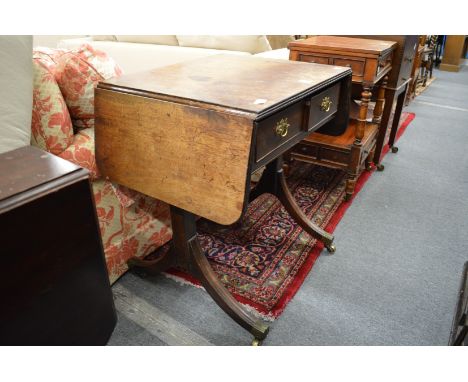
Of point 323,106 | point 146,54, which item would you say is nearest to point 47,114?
point 323,106

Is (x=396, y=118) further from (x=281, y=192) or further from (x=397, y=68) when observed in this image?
(x=281, y=192)

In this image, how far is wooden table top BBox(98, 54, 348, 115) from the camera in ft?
3.09

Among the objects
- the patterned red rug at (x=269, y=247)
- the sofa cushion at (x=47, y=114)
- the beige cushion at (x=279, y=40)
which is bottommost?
the patterned red rug at (x=269, y=247)

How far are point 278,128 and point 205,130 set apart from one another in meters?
0.21

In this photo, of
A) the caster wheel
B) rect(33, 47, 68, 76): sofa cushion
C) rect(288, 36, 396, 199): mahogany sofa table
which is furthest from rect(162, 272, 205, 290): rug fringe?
rect(288, 36, 396, 199): mahogany sofa table

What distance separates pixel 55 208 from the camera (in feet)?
2.23

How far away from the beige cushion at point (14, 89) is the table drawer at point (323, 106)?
766mm

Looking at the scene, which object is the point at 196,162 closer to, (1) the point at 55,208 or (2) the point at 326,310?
(1) the point at 55,208

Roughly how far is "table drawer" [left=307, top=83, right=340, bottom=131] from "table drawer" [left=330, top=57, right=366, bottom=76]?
57 centimetres

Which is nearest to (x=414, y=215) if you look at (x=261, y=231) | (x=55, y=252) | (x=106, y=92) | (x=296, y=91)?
(x=261, y=231)

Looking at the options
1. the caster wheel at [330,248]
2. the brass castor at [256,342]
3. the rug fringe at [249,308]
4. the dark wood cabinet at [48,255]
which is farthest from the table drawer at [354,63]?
the dark wood cabinet at [48,255]

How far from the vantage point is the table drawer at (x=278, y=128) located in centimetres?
96

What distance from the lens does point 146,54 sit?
2746 millimetres

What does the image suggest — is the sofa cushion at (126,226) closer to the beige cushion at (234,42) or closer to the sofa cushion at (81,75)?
the sofa cushion at (81,75)
